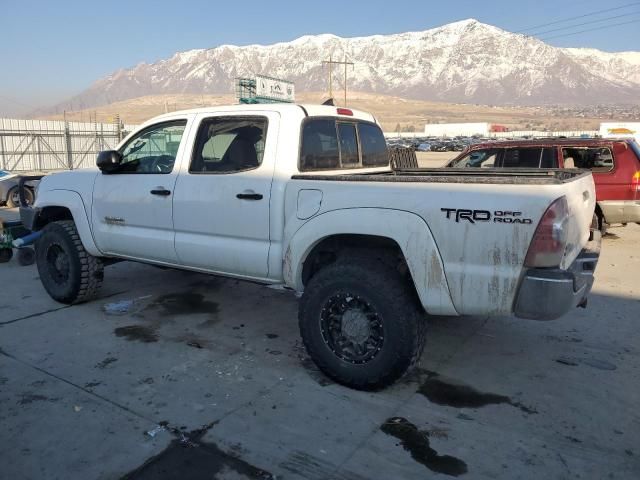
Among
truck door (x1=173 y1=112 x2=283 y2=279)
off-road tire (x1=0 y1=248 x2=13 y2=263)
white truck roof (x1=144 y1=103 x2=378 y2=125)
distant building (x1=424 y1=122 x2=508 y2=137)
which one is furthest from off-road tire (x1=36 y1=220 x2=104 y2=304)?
distant building (x1=424 y1=122 x2=508 y2=137)


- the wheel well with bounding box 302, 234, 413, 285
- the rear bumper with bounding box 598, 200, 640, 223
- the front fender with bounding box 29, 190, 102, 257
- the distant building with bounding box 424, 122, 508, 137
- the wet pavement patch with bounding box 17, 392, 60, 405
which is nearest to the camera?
the wet pavement patch with bounding box 17, 392, 60, 405

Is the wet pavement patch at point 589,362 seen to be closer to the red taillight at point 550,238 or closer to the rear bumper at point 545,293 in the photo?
the rear bumper at point 545,293

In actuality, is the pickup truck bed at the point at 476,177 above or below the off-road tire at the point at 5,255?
above

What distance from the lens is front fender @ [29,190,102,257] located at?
5.27m

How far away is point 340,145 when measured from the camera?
4598 mm

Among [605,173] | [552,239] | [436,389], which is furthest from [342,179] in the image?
[605,173]

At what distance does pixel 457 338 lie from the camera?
15.5 ft

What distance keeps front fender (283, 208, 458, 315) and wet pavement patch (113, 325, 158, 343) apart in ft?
6.71

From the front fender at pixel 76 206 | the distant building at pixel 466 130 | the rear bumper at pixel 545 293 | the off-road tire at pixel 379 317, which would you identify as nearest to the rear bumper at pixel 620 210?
the rear bumper at pixel 545 293

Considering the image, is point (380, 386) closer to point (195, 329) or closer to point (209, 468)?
point (209, 468)

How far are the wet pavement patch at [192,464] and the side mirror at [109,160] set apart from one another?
9.17 feet

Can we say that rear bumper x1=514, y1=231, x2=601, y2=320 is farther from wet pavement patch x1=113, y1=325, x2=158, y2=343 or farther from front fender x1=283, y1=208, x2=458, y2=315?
wet pavement patch x1=113, y1=325, x2=158, y2=343

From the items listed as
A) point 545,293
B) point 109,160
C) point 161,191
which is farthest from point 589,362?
point 109,160

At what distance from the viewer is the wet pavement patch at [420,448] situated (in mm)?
2871
